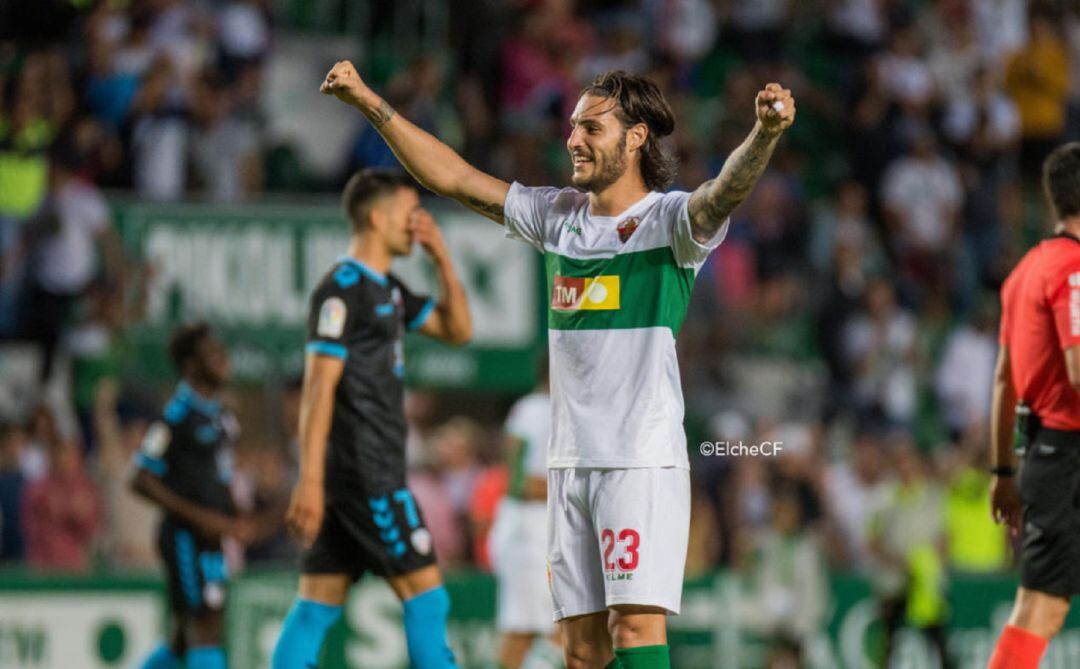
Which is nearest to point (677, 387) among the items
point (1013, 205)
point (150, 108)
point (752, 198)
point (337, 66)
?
point (337, 66)

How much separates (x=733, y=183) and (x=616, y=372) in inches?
32.7

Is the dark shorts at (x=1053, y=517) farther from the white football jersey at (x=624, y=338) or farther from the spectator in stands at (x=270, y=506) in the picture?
the spectator in stands at (x=270, y=506)

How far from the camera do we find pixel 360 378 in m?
7.78

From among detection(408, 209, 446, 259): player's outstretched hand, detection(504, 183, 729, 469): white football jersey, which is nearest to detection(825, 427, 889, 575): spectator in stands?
detection(408, 209, 446, 259): player's outstretched hand

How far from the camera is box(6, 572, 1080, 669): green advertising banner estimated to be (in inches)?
442

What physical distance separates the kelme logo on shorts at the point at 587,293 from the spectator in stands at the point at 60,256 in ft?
26.1

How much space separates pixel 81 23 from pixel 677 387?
10.2 meters

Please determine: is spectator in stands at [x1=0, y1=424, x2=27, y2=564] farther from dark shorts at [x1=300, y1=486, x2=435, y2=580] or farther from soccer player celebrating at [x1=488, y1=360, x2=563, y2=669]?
dark shorts at [x1=300, y1=486, x2=435, y2=580]

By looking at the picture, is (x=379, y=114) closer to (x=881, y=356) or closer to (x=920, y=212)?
(x=881, y=356)

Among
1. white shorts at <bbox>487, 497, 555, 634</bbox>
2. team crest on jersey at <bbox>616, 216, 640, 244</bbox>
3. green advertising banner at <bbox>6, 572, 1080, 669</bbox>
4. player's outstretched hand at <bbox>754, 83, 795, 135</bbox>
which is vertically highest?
player's outstretched hand at <bbox>754, 83, 795, 135</bbox>

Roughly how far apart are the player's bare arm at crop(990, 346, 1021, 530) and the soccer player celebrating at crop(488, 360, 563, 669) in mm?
3099

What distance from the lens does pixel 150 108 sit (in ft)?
46.3

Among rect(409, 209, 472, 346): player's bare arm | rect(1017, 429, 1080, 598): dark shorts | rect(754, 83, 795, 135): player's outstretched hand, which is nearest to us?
rect(754, 83, 795, 135): player's outstretched hand

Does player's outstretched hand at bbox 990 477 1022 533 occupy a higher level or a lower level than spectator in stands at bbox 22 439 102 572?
higher
